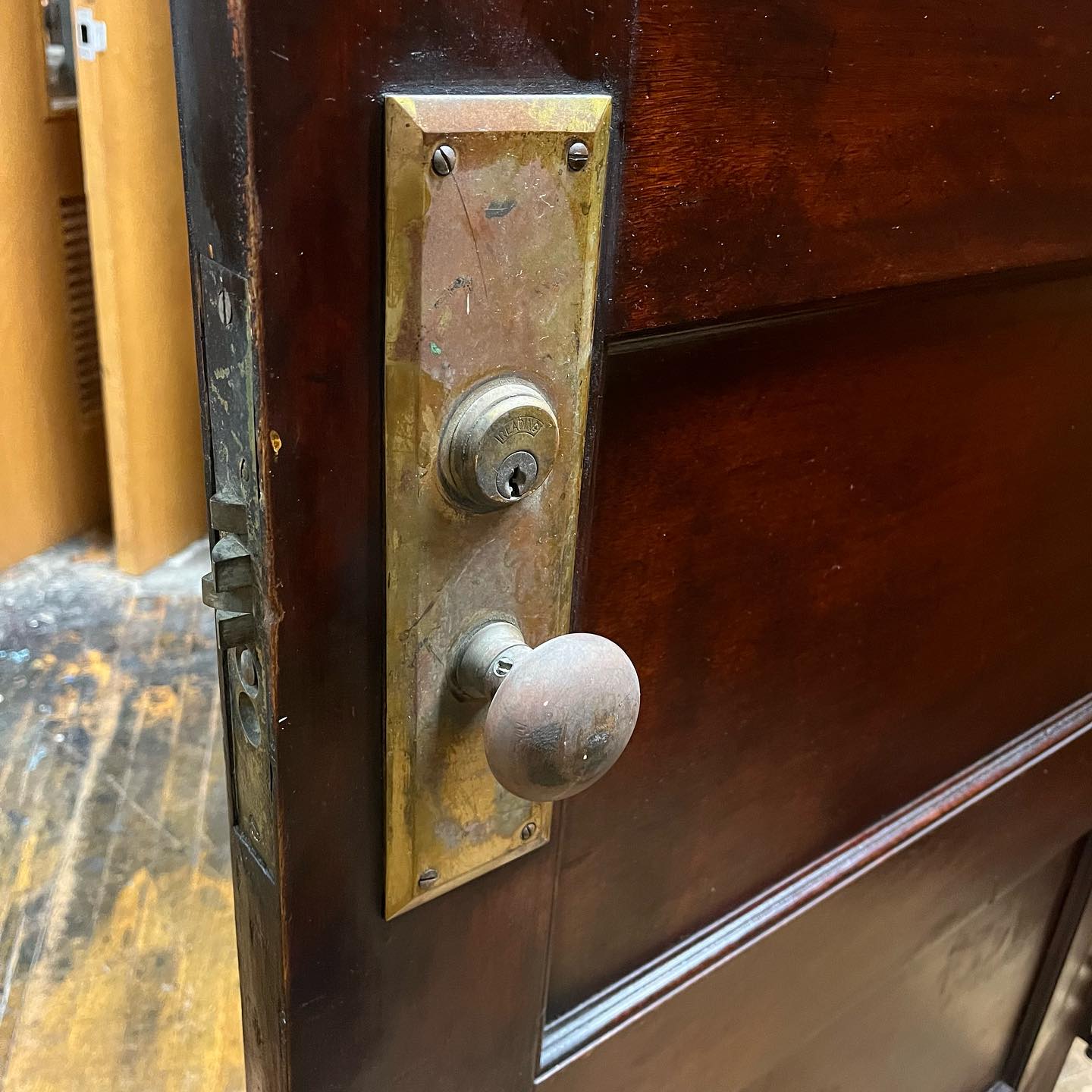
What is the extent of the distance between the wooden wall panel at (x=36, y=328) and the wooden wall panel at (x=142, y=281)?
0.50 ft

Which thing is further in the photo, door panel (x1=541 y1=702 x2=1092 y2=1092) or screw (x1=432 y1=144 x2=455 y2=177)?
door panel (x1=541 y1=702 x2=1092 y2=1092)

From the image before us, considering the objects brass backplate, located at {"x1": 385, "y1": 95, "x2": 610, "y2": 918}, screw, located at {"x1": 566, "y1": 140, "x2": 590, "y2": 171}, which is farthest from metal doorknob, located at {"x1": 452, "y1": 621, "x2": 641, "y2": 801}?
screw, located at {"x1": 566, "y1": 140, "x2": 590, "y2": 171}

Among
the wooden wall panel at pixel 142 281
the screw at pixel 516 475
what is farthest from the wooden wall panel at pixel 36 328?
the screw at pixel 516 475

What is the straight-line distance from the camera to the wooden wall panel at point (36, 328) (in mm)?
2059

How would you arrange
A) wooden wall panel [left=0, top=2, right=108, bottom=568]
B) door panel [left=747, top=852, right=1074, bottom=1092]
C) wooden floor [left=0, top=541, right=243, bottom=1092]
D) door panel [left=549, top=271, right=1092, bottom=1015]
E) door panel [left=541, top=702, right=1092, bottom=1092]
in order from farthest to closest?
1. wooden wall panel [left=0, top=2, right=108, bottom=568]
2. wooden floor [left=0, top=541, right=243, bottom=1092]
3. door panel [left=747, top=852, right=1074, bottom=1092]
4. door panel [left=541, top=702, right=1092, bottom=1092]
5. door panel [left=549, top=271, right=1092, bottom=1015]

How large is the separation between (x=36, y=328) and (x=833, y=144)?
2.18 m

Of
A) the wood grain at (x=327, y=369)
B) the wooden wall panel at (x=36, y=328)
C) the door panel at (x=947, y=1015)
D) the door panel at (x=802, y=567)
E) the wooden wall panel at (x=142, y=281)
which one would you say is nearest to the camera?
the wood grain at (x=327, y=369)

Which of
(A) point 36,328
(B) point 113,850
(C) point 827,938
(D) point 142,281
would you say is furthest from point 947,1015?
(A) point 36,328

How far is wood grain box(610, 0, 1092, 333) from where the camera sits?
Answer: 33 centimetres

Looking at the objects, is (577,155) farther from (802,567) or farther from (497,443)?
(802,567)

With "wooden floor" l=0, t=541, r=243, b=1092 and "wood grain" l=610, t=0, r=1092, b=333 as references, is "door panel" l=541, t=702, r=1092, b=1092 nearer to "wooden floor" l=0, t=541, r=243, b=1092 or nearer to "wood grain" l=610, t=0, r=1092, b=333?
"wood grain" l=610, t=0, r=1092, b=333

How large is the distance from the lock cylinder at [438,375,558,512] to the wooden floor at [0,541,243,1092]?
1147 millimetres

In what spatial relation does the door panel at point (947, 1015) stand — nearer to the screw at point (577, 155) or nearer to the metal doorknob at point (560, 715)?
the metal doorknob at point (560, 715)

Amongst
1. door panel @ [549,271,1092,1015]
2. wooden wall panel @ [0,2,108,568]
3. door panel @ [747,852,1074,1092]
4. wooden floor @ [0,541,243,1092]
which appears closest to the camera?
door panel @ [549,271,1092,1015]
